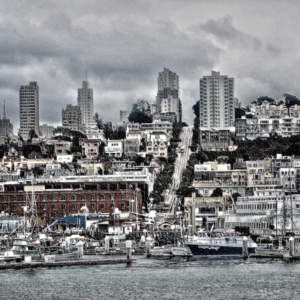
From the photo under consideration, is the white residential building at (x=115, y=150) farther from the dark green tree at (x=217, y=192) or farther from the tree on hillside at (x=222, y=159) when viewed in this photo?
the dark green tree at (x=217, y=192)

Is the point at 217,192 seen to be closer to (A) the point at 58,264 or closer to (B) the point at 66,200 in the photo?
(B) the point at 66,200

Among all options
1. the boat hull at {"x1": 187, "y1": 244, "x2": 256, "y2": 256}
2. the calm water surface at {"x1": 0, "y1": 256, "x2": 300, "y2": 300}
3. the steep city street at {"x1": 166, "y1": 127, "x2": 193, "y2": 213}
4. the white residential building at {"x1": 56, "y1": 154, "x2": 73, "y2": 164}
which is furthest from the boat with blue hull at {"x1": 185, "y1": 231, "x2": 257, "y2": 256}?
the white residential building at {"x1": 56, "y1": 154, "x2": 73, "y2": 164}

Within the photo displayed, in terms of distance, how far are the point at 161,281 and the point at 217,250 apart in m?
20.3

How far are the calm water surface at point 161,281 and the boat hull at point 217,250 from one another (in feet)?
14.0

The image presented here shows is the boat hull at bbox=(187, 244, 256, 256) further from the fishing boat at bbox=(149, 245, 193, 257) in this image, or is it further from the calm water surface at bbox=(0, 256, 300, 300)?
the calm water surface at bbox=(0, 256, 300, 300)

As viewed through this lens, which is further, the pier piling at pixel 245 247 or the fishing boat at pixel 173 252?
the fishing boat at pixel 173 252

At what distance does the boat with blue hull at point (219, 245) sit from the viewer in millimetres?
98688

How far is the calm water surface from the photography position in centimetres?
7212

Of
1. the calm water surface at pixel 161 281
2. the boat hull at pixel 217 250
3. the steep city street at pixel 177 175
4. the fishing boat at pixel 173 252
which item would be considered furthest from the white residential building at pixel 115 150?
the calm water surface at pixel 161 281

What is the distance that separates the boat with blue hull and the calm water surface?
430 centimetres

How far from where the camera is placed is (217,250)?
9894 centimetres

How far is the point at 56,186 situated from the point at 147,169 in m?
27.4

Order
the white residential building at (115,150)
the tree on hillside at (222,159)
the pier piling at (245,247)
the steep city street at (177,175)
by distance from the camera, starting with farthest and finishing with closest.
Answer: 1. the white residential building at (115,150)
2. the tree on hillside at (222,159)
3. the steep city street at (177,175)
4. the pier piling at (245,247)

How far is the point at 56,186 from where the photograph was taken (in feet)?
479
